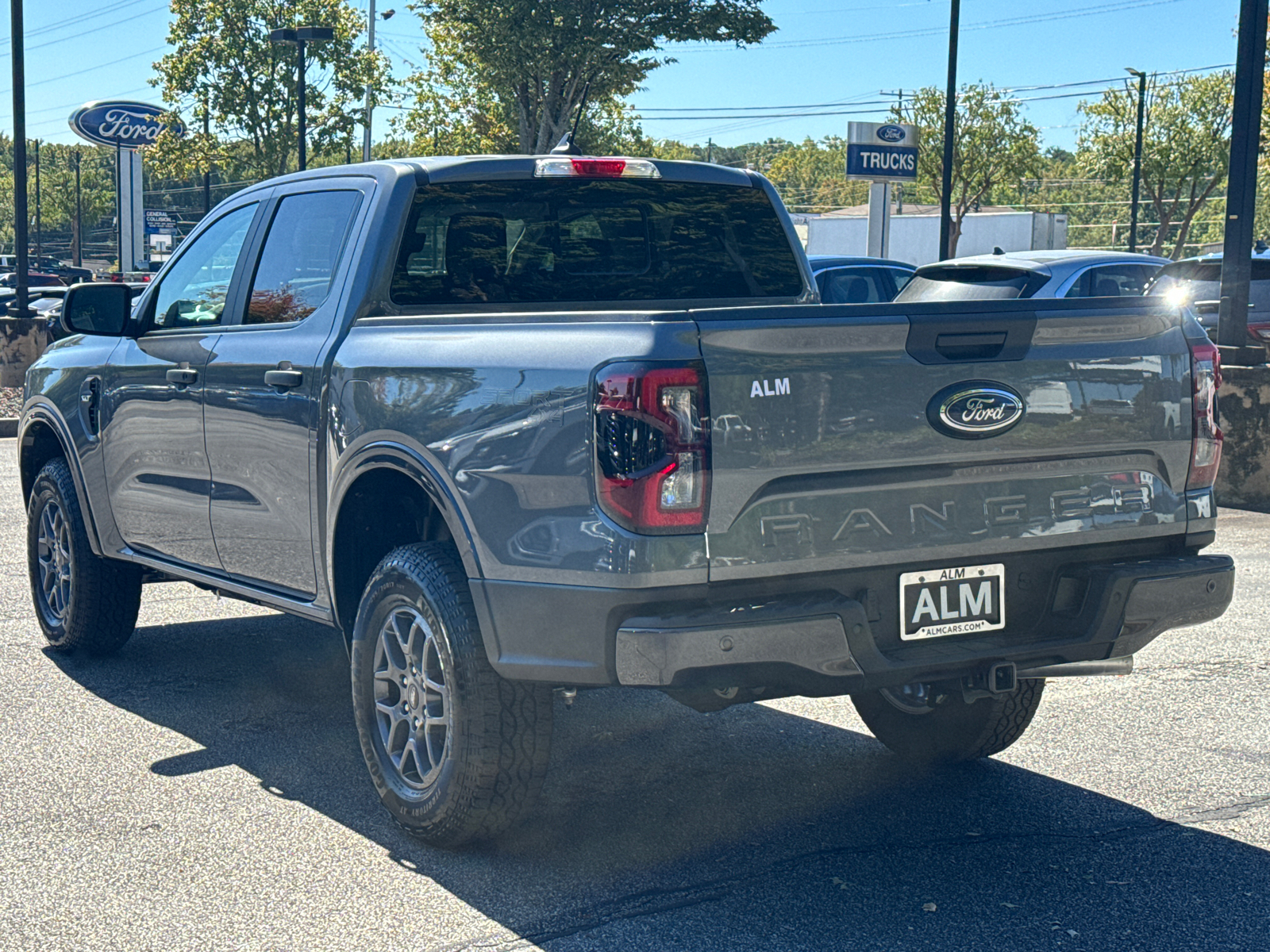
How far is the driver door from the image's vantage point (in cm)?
534

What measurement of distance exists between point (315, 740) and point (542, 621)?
1.86m

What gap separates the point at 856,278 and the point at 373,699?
11.6 meters

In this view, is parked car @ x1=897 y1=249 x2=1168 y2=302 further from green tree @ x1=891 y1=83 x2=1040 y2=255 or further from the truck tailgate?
green tree @ x1=891 y1=83 x2=1040 y2=255

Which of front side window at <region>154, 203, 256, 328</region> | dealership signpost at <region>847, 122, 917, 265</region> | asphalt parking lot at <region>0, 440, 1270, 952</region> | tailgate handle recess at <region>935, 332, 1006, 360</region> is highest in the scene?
dealership signpost at <region>847, 122, 917, 265</region>

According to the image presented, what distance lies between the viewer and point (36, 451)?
6.72m

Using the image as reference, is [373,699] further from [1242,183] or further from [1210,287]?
[1210,287]

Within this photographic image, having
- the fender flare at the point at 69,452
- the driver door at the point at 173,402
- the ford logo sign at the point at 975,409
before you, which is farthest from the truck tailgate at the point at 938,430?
the fender flare at the point at 69,452

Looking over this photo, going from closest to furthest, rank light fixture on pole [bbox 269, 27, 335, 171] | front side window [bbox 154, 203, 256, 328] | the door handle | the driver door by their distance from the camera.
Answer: the door handle < the driver door < front side window [bbox 154, 203, 256, 328] < light fixture on pole [bbox 269, 27, 335, 171]

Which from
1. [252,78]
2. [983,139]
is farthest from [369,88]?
[983,139]

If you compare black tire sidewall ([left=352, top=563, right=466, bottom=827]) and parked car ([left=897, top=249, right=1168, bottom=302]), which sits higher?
parked car ([left=897, top=249, right=1168, bottom=302])

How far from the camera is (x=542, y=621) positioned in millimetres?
3615

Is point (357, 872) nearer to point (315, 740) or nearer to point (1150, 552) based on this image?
point (315, 740)

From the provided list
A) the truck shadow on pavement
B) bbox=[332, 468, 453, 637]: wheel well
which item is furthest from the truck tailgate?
bbox=[332, 468, 453, 637]: wheel well

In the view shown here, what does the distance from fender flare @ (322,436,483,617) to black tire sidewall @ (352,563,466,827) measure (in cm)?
20
